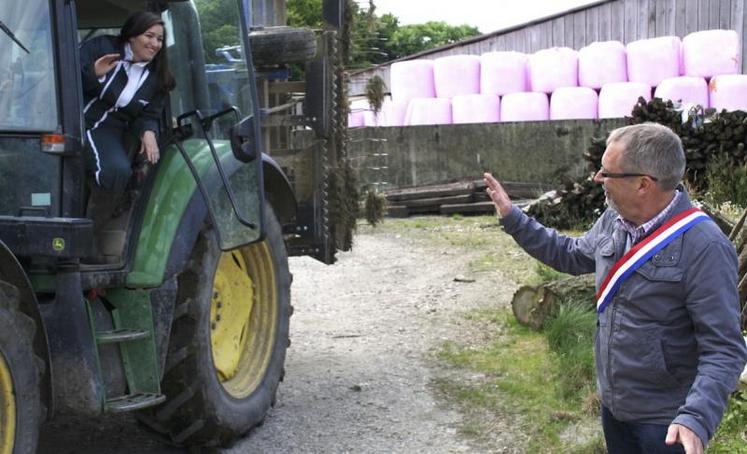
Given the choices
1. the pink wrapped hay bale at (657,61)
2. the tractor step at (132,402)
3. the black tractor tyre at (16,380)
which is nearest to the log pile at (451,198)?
the pink wrapped hay bale at (657,61)

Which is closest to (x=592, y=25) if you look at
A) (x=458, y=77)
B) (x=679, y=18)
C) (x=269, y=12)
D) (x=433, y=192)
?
(x=679, y=18)

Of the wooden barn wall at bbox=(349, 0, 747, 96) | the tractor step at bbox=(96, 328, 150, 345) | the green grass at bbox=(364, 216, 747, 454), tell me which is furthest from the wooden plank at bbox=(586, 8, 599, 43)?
the tractor step at bbox=(96, 328, 150, 345)

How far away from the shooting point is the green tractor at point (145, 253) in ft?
13.7

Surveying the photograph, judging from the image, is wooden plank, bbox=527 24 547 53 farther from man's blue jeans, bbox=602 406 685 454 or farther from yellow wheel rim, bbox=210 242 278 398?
man's blue jeans, bbox=602 406 685 454

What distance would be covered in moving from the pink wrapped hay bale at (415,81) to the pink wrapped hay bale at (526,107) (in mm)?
1840

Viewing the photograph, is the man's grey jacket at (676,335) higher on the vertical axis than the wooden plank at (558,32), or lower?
lower

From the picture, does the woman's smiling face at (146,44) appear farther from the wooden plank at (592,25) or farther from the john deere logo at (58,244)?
the wooden plank at (592,25)

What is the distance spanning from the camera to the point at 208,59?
5430 mm

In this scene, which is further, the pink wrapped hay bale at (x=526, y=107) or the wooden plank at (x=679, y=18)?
the wooden plank at (x=679, y=18)

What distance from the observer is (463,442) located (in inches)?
220

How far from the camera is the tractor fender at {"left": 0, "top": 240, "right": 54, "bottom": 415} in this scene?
13.0 feet

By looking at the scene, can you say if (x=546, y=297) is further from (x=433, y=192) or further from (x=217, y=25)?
(x=433, y=192)

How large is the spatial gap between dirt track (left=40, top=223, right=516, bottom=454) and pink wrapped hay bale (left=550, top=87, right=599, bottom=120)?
29.1 ft

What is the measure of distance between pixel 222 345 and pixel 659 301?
3001 mm
